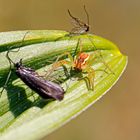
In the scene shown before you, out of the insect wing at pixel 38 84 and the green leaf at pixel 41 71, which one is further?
the insect wing at pixel 38 84

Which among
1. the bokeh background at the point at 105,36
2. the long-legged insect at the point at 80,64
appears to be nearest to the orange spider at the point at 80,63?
the long-legged insect at the point at 80,64

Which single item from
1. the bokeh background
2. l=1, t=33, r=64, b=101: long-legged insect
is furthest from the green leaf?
the bokeh background

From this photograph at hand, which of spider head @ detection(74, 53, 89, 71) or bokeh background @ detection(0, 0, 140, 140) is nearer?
spider head @ detection(74, 53, 89, 71)

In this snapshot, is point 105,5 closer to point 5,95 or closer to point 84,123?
point 84,123

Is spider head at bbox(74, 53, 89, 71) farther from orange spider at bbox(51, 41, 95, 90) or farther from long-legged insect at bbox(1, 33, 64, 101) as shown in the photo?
long-legged insect at bbox(1, 33, 64, 101)

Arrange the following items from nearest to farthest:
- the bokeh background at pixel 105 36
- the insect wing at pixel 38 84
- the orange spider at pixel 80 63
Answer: the insect wing at pixel 38 84 → the orange spider at pixel 80 63 → the bokeh background at pixel 105 36

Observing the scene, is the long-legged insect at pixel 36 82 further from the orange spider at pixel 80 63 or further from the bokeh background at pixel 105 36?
the bokeh background at pixel 105 36
